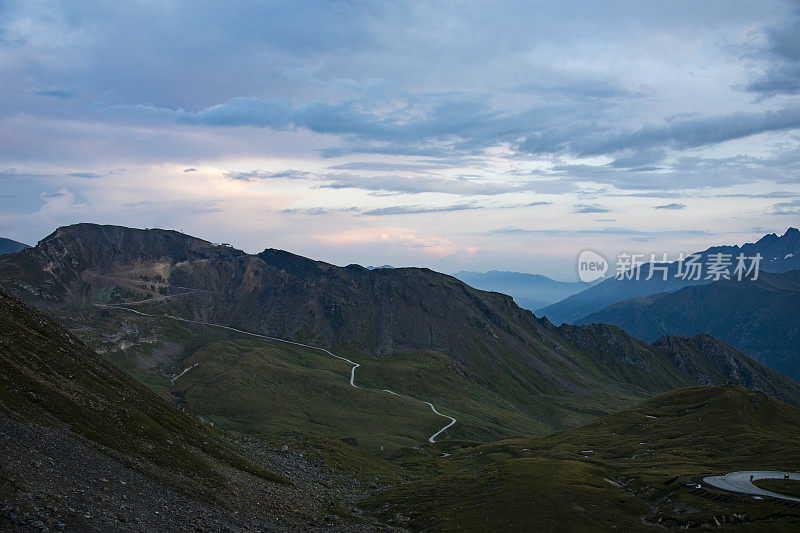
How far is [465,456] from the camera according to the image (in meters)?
175

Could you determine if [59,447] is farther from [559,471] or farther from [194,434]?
[559,471]

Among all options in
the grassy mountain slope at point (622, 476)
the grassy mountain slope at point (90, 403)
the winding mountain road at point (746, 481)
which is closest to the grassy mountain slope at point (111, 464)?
the grassy mountain slope at point (90, 403)

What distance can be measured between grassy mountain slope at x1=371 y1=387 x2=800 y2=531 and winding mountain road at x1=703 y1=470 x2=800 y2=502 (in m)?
3.93

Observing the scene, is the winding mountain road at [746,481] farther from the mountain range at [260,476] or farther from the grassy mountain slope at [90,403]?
the grassy mountain slope at [90,403]

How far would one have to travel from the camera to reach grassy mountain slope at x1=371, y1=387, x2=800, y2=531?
266ft

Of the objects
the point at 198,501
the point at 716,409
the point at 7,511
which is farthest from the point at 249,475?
the point at 716,409

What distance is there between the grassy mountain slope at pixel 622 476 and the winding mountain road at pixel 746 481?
3932 mm

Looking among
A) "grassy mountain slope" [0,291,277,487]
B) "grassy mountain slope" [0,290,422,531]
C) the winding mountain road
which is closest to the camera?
"grassy mountain slope" [0,290,422,531]

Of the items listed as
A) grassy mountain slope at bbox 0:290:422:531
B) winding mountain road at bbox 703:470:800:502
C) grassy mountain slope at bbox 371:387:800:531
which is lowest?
grassy mountain slope at bbox 371:387:800:531

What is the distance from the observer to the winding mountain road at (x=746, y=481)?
81.3 metres

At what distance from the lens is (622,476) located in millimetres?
111062

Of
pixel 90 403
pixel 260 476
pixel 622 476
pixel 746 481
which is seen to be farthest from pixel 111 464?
pixel 746 481

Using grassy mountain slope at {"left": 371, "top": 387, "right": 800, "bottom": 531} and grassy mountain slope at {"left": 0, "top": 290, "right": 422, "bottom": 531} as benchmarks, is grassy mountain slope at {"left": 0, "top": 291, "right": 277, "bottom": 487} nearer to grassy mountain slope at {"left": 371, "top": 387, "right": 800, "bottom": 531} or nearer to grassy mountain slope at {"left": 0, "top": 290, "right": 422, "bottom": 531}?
grassy mountain slope at {"left": 0, "top": 290, "right": 422, "bottom": 531}

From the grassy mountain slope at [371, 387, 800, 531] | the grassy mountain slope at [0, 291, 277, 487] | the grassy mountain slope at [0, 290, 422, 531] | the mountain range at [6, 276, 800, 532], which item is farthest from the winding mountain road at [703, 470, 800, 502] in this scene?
the grassy mountain slope at [0, 291, 277, 487]
